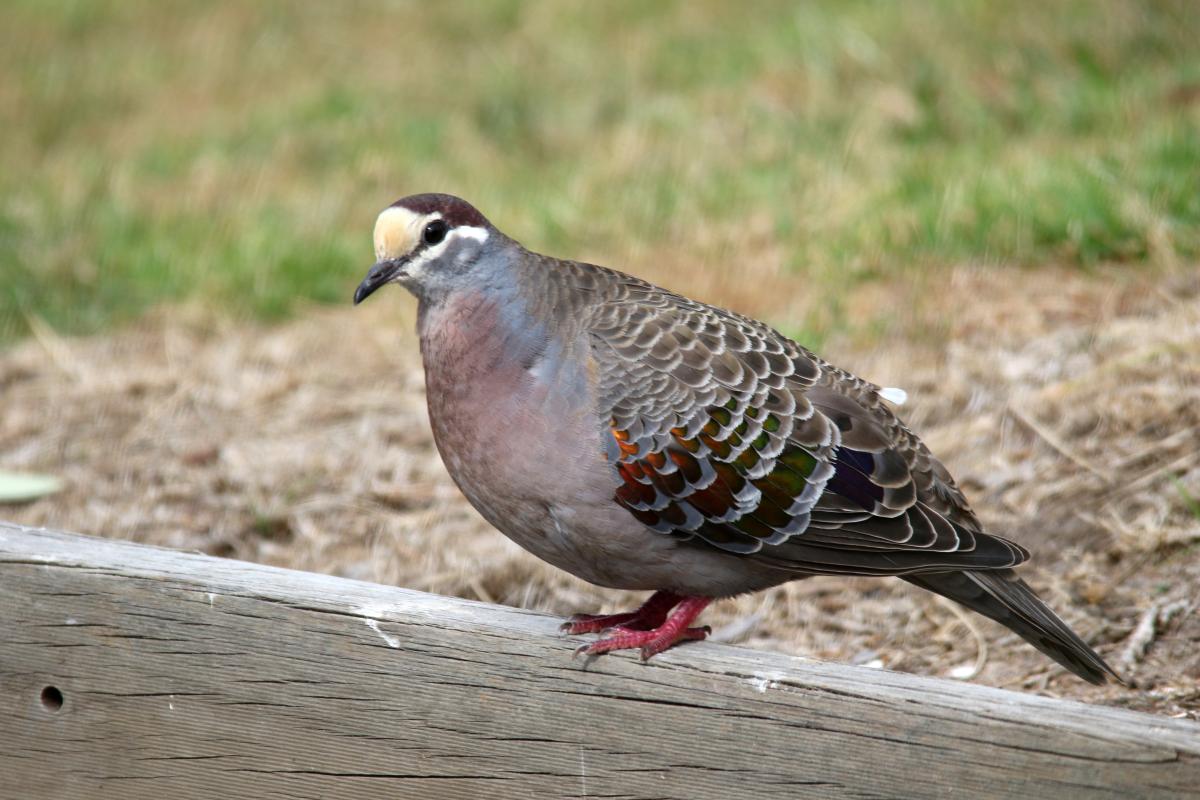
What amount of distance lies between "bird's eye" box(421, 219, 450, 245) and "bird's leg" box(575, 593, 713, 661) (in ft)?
3.01

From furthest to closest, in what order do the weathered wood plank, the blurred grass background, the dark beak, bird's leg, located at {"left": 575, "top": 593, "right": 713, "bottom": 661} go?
the blurred grass background, the dark beak, bird's leg, located at {"left": 575, "top": 593, "right": 713, "bottom": 661}, the weathered wood plank

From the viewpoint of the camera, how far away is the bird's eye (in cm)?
299

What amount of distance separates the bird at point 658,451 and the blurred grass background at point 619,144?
6.10ft

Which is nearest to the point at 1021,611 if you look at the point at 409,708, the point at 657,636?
the point at 657,636

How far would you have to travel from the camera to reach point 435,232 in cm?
300

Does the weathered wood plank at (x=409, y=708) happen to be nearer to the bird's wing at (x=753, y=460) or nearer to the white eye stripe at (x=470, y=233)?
the bird's wing at (x=753, y=460)

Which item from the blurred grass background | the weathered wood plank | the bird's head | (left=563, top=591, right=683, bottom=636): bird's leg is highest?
the blurred grass background

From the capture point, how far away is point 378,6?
9938 millimetres

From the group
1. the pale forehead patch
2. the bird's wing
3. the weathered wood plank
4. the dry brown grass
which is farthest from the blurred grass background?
the weathered wood plank

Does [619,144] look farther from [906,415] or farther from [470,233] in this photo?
[470,233]

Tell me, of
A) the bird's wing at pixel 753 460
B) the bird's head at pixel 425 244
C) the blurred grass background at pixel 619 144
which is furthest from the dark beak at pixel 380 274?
the blurred grass background at pixel 619 144

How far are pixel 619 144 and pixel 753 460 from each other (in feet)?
14.5

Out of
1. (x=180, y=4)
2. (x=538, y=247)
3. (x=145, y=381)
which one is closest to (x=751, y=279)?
(x=538, y=247)

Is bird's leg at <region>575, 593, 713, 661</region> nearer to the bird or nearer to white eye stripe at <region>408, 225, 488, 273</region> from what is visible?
the bird
